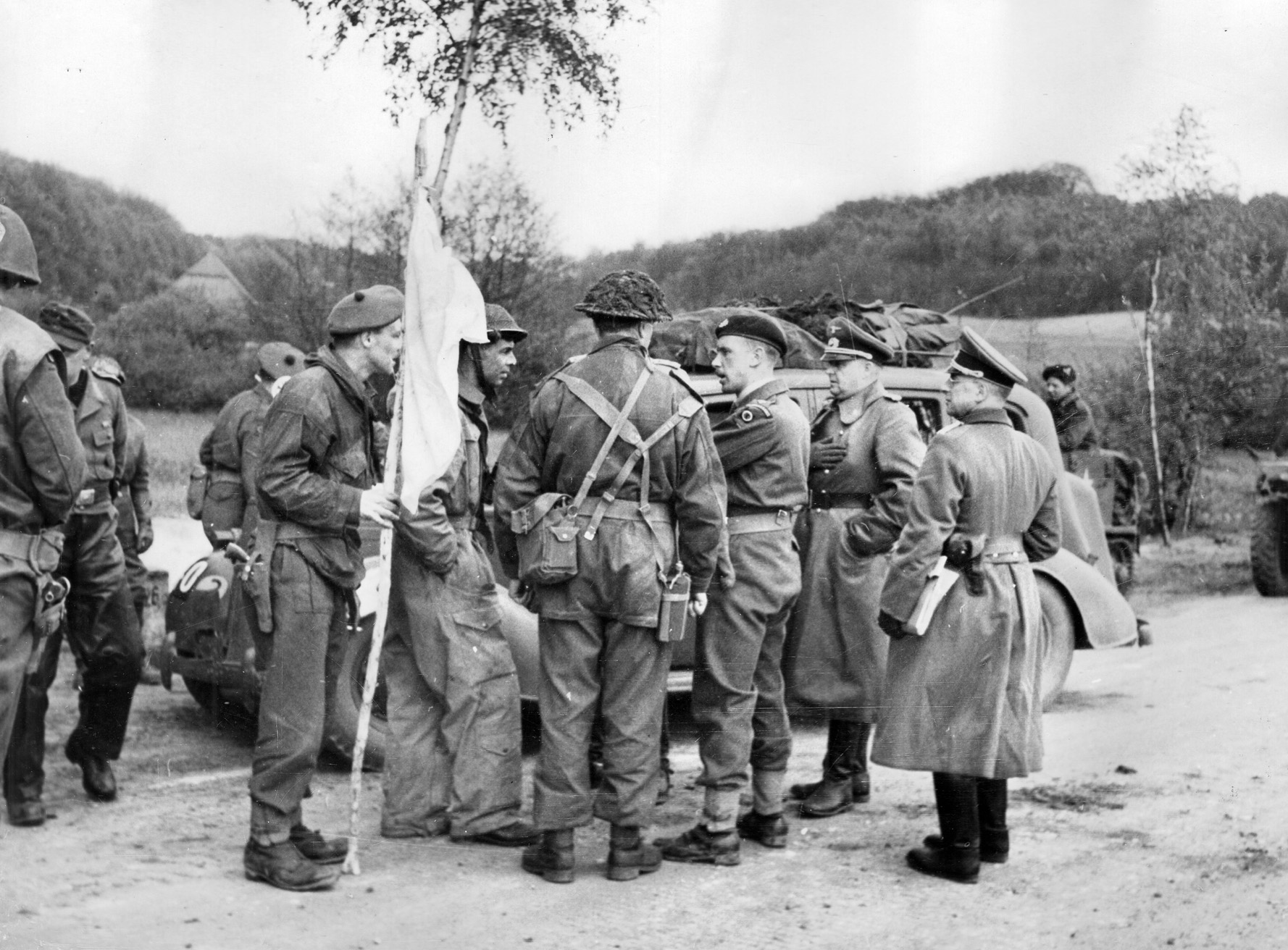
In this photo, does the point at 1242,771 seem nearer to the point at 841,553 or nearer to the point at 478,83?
the point at 841,553

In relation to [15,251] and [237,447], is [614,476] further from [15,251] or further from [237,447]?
[237,447]

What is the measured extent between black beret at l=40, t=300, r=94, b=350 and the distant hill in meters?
2.33

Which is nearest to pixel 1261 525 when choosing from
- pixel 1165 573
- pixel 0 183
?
pixel 1165 573

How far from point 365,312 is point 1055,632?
427cm

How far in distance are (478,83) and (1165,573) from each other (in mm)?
9724

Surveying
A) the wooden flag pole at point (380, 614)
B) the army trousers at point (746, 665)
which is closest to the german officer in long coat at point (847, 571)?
the army trousers at point (746, 665)

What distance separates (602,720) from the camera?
15.5 ft

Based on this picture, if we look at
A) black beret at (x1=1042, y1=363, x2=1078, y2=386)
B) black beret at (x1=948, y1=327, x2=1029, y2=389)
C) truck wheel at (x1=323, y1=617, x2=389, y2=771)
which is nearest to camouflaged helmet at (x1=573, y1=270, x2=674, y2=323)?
black beret at (x1=948, y1=327, x2=1029, y2=389)

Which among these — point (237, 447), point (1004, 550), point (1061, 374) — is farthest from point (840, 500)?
point (1061, 374)

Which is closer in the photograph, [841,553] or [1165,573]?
[841,553]

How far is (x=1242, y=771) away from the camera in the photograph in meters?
6.02

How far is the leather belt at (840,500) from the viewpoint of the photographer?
577cm

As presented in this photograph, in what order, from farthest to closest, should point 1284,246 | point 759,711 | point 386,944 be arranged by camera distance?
point 1284,246 → point 759,711 → point 386,944

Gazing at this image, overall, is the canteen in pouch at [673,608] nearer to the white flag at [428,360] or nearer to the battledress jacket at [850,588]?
the white flag at [428,360]
